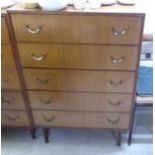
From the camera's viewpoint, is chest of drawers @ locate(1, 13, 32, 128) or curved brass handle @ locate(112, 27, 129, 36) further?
chest of drawers @ locate(1, 13, 32, 128)

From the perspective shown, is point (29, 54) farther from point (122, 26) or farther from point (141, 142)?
point (141, 142)

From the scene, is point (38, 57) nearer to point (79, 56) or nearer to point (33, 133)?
point (79, 56)

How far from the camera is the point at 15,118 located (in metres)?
1.63

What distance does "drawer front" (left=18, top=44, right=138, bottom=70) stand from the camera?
1245 millimetres

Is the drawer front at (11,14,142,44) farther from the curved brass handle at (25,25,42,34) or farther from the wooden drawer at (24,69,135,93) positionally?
the wooden drawer at (24,69,135,93)

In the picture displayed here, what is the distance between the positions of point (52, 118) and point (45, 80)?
13.5 inches

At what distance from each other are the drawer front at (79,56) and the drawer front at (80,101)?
22 cm

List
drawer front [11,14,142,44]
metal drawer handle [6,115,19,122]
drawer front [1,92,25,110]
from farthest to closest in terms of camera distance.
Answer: metal drawer handle [6,115,19,122]
drawer front [1,92,25,110]
drawer front [11,14,142,44]

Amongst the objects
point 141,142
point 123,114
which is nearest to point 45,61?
point 123,114

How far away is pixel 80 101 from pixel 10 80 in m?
0.49

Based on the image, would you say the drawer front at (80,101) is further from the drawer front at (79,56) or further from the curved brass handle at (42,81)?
the drawer front at (79,56)

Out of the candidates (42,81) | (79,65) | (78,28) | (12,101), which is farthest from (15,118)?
(78,28)

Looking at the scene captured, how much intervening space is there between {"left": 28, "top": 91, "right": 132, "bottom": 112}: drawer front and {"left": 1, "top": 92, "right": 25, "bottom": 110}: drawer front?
0.08 meters

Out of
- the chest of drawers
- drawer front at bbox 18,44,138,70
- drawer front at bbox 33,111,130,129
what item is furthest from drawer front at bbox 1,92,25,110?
drawer front at bbox 18,44,138,70
